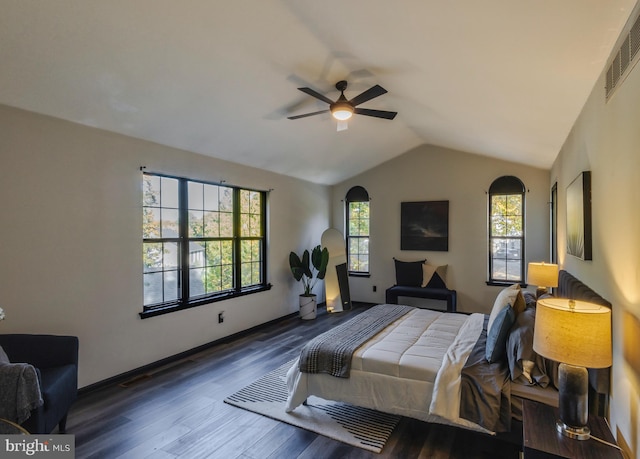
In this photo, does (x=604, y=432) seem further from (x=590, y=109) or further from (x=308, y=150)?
(x=308, y=150)

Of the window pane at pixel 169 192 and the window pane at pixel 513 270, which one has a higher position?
the window pane at pixel 169 192

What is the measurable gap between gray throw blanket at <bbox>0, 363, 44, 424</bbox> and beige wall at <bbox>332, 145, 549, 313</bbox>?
5.61 metres

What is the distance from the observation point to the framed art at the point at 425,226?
20.4ft

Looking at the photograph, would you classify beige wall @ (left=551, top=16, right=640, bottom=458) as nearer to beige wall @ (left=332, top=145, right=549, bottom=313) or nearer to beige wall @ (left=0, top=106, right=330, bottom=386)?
beige wall @ (left=332, top=145, right=549, bottom=313)

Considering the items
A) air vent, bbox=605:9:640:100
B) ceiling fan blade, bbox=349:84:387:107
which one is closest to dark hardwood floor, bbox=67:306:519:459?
air vent, bbox=605:9:640:100

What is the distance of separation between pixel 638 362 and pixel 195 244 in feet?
13.8

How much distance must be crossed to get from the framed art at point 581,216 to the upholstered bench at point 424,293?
3.00 meters

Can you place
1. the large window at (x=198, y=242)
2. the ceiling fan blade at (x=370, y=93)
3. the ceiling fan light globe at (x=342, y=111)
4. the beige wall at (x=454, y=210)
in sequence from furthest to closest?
the beige wall at (x=454, y=210) → the large window at (x=198, y=242) → the ceiling fan light globe at (x=342, y=111) → the ceiling fan blade at (x=370, y=93)

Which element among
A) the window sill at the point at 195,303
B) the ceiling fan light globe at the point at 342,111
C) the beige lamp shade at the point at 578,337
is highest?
the ceiling fan light globe at the point at 342,111

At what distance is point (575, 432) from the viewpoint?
1.58m

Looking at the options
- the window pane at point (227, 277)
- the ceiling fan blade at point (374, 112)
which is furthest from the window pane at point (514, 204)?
the window pane at point (227, 277)

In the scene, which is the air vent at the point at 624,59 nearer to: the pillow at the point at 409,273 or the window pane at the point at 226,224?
the window pane at the point at 226,224

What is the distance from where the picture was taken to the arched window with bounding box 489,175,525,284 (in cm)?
570

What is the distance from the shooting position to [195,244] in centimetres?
442
